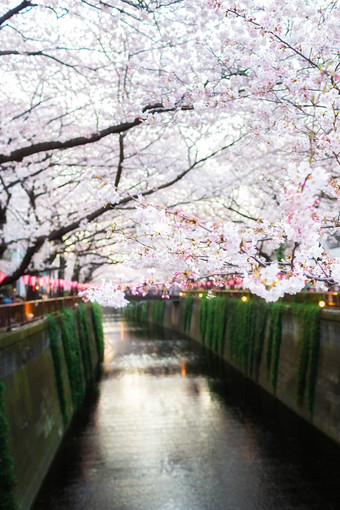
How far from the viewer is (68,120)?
48.4ft

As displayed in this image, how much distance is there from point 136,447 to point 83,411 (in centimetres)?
525

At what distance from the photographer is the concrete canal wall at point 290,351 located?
600 inches

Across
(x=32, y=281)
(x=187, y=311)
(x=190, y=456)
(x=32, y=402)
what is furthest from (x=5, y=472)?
(x=187, y=311)

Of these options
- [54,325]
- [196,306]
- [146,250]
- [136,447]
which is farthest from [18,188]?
[196,306]

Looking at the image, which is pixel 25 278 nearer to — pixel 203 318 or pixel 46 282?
pixel 46 282

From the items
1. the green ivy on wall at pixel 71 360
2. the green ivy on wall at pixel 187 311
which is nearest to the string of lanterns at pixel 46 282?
the green ivy on wall at pixel 71 360

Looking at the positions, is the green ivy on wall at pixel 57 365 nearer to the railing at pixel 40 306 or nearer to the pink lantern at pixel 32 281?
the railing at pixel 40 306

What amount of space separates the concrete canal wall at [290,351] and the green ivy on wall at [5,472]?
947cm

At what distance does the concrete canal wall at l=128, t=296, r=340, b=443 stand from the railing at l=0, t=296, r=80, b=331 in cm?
900

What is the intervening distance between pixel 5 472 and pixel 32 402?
3.59 metres

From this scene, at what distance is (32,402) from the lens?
476 inches

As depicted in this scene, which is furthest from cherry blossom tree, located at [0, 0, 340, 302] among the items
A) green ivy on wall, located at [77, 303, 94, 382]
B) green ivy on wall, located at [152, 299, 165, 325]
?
green ivy on wall, located at [152, 299, 165, 325]

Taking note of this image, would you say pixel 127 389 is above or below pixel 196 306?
below

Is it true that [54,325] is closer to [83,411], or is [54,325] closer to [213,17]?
[83,411]
